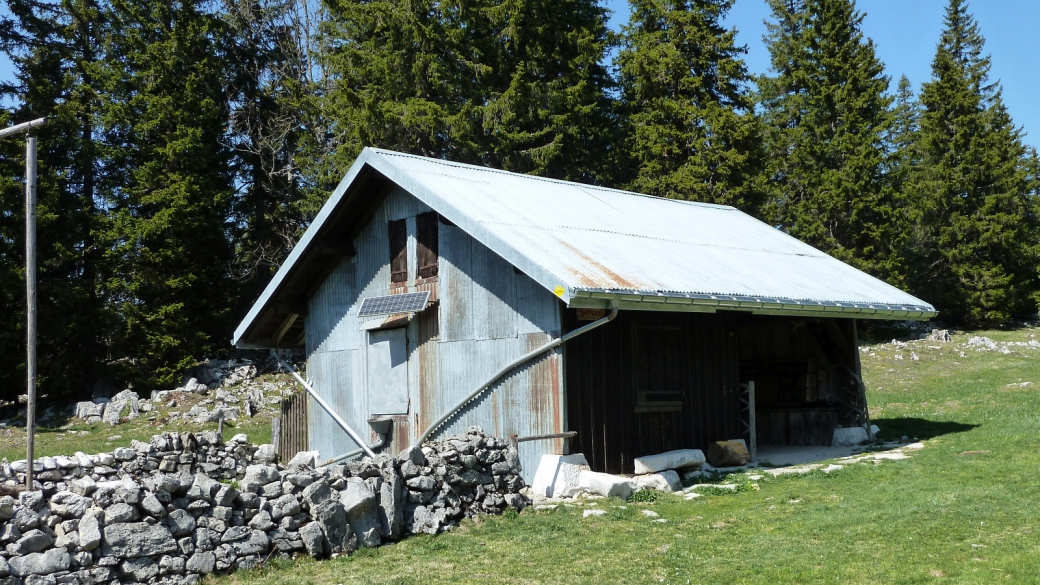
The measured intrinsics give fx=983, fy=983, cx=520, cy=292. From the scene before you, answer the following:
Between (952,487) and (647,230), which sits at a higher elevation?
(647,230)

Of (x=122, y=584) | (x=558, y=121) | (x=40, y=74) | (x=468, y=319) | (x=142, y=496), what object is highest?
(x=40, y=74)

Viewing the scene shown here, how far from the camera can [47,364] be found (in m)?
31.7

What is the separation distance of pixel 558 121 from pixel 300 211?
33.7 feet

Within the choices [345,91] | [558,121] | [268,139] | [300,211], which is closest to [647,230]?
[558,121]

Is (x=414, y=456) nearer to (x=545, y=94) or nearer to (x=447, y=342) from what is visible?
(x=447, y=342)

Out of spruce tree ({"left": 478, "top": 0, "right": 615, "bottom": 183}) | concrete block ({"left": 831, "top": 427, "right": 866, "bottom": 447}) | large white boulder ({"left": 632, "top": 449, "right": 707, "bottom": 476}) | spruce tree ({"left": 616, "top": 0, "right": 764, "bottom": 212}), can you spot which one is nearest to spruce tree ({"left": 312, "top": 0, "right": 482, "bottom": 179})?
spruce tree ({"left": 478, "top": 0, "right": 615, "bottom": 183})

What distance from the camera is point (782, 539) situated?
34.7 ft

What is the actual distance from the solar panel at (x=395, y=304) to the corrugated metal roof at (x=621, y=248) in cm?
154

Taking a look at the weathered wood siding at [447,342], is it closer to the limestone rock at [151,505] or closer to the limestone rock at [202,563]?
the limestone rock at [202,563]

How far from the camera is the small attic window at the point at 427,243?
16.2 meters

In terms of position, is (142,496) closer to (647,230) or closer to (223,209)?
(647,230)

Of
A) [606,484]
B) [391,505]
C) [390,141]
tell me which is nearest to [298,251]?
[391,505]

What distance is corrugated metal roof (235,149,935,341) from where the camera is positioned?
44.9 ft

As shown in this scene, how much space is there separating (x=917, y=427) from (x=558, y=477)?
35.8 feet
